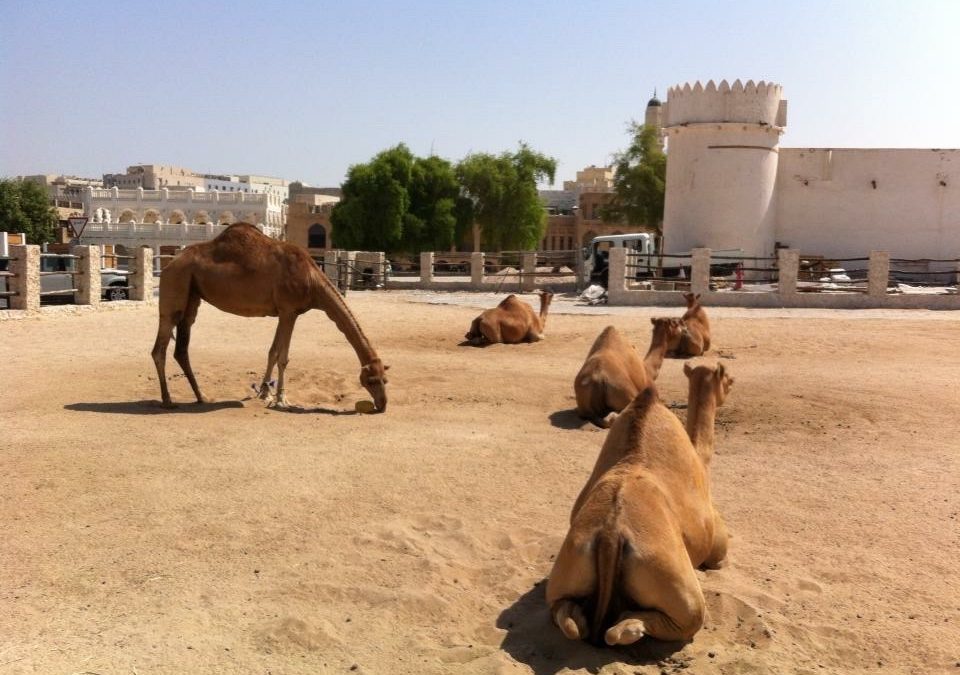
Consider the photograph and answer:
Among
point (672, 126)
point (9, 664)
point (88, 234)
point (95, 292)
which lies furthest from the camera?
point (88, 234)

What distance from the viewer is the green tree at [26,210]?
5650 cm

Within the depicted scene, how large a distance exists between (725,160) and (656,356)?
91.2 feet

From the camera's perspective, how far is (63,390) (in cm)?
1004

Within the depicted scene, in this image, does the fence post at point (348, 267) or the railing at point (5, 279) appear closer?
the railing at point (5, 279)

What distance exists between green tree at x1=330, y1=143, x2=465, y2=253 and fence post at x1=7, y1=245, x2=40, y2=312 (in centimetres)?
3572

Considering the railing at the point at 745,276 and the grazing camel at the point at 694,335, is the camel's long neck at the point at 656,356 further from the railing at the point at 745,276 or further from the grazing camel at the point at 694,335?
the railing at the point at 745,276

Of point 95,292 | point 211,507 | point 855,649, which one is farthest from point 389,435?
point 95,292

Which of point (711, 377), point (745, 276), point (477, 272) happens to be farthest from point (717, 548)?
point (745, 276)

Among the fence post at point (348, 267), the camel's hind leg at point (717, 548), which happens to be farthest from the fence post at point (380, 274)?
the camel's hind leg at point (717, 548)

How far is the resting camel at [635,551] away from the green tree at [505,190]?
5369 cm

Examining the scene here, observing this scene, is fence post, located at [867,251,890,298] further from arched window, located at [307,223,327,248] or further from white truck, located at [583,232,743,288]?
arched window, located at [307,223,327,248]

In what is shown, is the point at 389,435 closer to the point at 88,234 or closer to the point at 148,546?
the point at 148,546

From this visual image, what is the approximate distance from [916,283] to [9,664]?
3508 centimetres

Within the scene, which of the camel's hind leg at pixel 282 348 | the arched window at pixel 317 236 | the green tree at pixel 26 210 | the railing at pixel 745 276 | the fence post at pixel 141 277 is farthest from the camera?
the arched window at pixel 317 236
